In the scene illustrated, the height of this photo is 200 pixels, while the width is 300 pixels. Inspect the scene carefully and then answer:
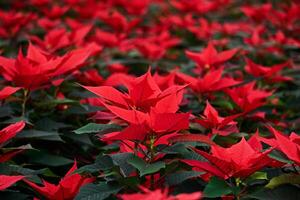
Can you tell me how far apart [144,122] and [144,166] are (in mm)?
117

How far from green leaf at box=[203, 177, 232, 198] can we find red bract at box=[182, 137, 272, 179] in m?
0.02

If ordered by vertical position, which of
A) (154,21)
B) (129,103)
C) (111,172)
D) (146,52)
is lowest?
(154,21)

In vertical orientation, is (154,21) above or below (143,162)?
below

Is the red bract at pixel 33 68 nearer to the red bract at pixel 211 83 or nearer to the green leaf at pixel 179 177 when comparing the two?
the red bract at pixel 211 83

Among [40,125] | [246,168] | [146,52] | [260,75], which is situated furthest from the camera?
[146,52]

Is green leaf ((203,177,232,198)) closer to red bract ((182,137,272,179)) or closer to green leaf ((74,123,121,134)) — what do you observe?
red bract ((182,137,272,179))

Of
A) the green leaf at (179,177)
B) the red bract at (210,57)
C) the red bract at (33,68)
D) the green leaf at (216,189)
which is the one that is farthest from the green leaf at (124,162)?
the red bract at (210,57)

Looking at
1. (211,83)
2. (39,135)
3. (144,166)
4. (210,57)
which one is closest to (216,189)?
(144,166)

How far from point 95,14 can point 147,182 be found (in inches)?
113

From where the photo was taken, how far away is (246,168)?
53.0 inches

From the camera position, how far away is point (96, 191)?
4.53 feet

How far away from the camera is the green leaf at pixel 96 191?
1.36 metres

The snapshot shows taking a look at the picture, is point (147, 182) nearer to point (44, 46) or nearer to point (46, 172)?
point (46, 172)

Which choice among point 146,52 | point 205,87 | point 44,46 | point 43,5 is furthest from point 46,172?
point 43,5
